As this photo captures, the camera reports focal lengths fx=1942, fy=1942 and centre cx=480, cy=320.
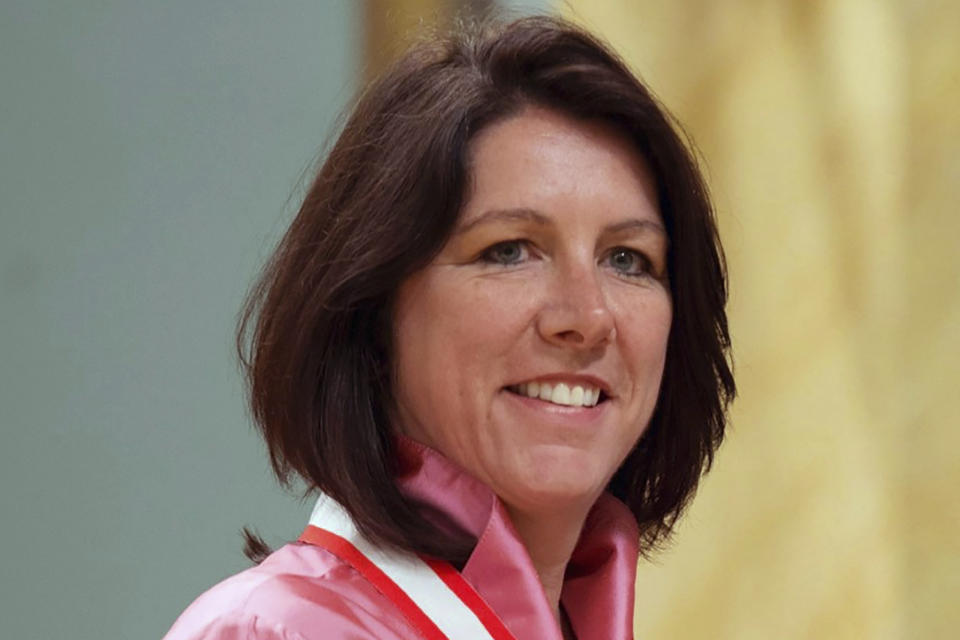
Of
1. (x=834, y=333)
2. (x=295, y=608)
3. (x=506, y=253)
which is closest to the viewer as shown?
(x=295, y=608)

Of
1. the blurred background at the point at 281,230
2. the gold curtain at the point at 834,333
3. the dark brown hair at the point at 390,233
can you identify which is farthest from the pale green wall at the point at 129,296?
the dark brown hair at the point at 390,233

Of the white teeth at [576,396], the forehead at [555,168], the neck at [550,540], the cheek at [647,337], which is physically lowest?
the neck at [550,540]

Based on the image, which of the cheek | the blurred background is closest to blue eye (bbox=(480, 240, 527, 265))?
the cheek

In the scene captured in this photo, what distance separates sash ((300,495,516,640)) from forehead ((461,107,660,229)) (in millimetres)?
277

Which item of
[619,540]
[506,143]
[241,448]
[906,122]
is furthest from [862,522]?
[506,143]

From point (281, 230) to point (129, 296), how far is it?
0.25 meters

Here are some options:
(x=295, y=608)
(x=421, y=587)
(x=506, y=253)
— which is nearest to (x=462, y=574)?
(x=421, y=587)

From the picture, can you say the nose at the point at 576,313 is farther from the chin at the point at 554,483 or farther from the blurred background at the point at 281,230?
the blurred background at the point at 281,230

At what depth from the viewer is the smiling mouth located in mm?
1564

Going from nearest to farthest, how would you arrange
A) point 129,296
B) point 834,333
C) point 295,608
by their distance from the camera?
point 295,608, point 129,296, point 834,333

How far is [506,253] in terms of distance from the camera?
5.16 feet

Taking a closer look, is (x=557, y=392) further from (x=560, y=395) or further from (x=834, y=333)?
(x=834, y=333)

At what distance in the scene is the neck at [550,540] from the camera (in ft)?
5.33

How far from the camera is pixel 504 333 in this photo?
5.08 ft
